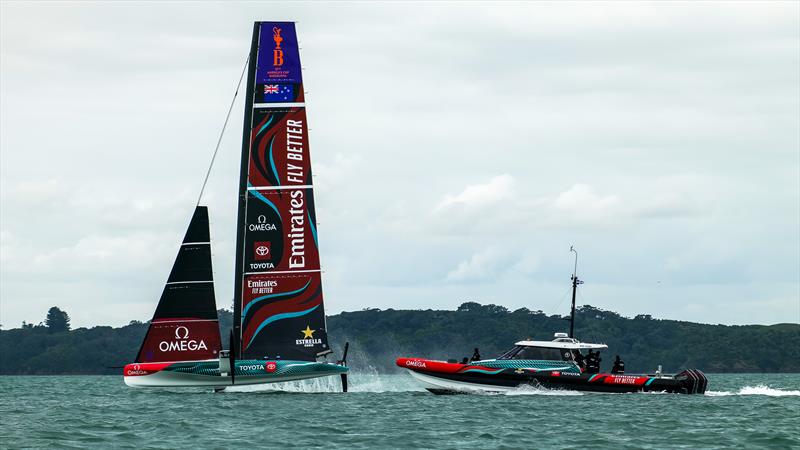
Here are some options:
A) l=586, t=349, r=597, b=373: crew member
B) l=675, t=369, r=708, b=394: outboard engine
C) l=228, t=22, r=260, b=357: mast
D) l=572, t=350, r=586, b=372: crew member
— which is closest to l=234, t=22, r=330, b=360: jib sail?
l=228, t=22, r=260, b=357: mast

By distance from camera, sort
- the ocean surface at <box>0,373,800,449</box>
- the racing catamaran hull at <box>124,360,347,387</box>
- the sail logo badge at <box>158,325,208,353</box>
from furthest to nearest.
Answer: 1. the sail logo badge at <box>158,325,208,353</box>
2. the racing catamaran hull at <box>124,360,347,387</box>
3. the ocean surface at <box>0,373,800,449</box>

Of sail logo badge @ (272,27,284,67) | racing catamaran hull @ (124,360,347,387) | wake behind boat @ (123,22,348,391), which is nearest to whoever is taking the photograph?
racing catamaran hull @ (124,360,347,387)

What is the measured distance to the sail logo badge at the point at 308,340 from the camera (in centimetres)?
5270

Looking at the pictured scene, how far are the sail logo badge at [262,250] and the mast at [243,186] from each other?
549 mm

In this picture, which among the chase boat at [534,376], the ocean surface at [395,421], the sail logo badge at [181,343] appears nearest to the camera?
the ocean surface at [395,421]

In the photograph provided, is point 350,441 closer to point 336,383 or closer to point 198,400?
point 198,400

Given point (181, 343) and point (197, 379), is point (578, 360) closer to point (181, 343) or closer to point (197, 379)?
point (197, 379)

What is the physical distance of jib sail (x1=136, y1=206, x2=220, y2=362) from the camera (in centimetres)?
A: 5131

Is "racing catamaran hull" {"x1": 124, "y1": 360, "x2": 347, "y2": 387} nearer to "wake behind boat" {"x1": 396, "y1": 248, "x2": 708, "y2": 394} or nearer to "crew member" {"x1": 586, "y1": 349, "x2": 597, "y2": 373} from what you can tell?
"wake behind boat" {"x1": 396, "y1": 248, "x2": 708, "y2": 394}

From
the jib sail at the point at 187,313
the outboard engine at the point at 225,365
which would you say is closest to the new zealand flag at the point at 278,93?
the jib sail at the point at 187,313

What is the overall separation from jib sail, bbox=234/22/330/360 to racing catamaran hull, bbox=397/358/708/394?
4855 mm

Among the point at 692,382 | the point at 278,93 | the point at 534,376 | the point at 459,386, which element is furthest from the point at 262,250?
the point at 692,382

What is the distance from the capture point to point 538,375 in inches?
2041

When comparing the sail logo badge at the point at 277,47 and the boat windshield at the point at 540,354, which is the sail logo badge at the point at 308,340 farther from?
the sail logo badge at the point at 277,47
